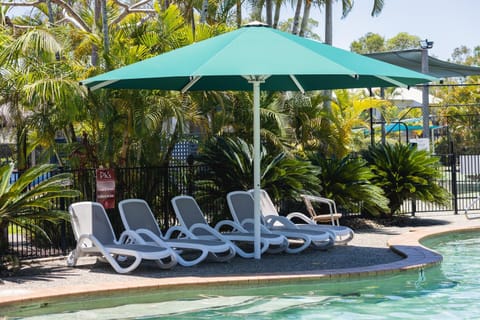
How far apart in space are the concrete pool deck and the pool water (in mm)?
111

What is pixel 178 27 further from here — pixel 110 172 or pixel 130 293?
pixel 130 293

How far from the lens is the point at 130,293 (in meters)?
9.51

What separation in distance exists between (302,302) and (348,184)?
643 cm

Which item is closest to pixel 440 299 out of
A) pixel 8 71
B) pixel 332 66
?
pixel 332 66

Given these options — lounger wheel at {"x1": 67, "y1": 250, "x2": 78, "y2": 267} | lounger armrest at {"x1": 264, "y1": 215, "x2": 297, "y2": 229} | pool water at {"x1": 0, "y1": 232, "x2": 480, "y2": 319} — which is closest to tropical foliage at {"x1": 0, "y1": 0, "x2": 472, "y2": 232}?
lounger armrest at {"x1": 264, "y1": 215, "x2": 297, "y2": 229}

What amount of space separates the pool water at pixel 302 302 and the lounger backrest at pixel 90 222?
2.00 meters

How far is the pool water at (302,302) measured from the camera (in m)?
8.73

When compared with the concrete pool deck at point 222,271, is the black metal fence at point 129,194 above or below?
above

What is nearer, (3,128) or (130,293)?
(130,293)

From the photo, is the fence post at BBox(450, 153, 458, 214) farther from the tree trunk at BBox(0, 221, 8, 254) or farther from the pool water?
the tree trunk at BBox(0, 221, 8, 254)

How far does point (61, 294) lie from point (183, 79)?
4.67 metres

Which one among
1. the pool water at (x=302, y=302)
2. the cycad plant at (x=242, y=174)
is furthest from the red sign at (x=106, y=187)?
the pool water at (x=302, y=302)

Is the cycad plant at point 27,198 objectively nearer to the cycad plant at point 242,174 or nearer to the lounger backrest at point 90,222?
the lounger backrest at point 90,222

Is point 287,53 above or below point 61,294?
above
